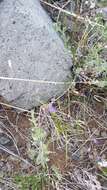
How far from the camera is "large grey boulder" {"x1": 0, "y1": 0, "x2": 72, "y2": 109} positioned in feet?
7.20

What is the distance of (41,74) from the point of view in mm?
2238

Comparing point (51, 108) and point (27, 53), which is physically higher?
point (27, 53)

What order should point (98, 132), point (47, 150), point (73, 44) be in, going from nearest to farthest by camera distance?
1. point (47, 150)
2. point (98, 132)
3. point (73, 44)

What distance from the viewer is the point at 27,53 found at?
2209 millimetres

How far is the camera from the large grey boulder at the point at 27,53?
219 centimetres

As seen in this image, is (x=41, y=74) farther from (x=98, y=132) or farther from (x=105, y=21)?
(x=105, y=21)

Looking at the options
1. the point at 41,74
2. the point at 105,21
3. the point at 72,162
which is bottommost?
the point at 72,162

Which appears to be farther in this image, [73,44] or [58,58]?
[73,44]

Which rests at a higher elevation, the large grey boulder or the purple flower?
the large grey boulder

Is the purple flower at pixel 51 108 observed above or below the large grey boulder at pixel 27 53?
below

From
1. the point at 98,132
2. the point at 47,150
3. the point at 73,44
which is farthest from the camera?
the point at 73,44

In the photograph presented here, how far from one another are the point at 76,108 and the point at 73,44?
39 centimetres

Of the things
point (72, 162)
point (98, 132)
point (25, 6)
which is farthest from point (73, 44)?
point (72, 162)

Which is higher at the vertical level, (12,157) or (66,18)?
(66,18)
